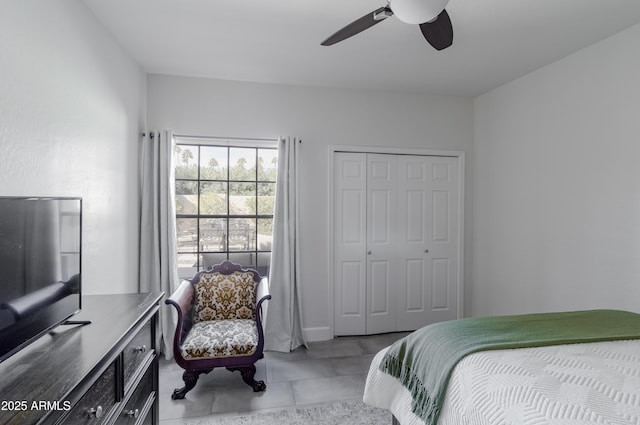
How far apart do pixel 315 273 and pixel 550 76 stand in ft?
9.38

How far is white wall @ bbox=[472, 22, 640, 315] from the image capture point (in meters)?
2.29

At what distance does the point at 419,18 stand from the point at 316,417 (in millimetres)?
2359

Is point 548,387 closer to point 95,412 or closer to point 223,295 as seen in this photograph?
point 95,412

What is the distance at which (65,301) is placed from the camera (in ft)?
4.28

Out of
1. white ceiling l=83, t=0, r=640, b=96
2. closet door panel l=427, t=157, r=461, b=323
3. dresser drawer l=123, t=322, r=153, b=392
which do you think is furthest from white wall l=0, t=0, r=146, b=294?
closet door panel l=427, t=157, r=461, b=323

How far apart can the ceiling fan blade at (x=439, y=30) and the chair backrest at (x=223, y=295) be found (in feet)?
7.53

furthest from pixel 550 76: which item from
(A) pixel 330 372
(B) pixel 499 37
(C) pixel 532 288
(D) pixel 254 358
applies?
(D) pixel 254 358

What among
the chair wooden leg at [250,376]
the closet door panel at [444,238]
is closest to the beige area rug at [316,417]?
the chair wooden leg at [250,376]

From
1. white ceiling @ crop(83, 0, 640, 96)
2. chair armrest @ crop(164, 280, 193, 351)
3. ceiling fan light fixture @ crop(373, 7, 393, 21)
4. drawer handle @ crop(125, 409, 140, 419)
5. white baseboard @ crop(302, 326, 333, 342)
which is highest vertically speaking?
white ceiling @ crop(83, 0, 640, 96)

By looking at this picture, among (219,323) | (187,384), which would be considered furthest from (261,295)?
(187,384)

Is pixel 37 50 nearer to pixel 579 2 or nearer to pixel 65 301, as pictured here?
pixel 65 301

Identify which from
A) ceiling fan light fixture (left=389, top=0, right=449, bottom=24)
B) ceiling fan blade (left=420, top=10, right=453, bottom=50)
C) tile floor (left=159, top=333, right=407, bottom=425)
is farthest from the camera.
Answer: tile floor (left=159, top=333, right=407, bottom=425)

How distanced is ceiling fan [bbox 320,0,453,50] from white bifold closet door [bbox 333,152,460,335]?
1789 mm

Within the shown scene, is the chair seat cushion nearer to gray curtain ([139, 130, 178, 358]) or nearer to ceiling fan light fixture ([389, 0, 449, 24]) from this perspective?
gray curtain ([139, 130, 178, 358])
